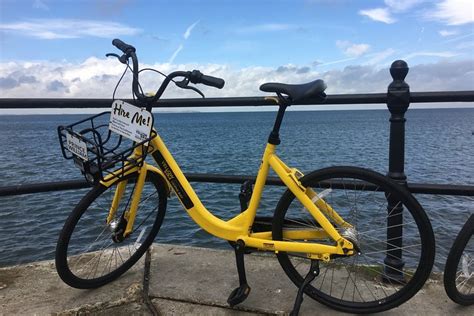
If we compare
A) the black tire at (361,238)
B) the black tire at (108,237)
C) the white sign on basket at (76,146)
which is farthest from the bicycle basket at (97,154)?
the black tire at (361,238)

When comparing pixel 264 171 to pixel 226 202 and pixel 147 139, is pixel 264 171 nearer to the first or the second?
pixel 147 139

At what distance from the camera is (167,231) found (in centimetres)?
747

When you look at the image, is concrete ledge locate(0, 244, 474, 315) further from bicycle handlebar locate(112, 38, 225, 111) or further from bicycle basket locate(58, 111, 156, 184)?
Result: bicycle handlebar locate(112, 38, 225, 111)

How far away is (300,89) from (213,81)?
1.59 ft

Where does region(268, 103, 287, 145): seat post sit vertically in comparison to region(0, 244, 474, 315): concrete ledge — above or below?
above

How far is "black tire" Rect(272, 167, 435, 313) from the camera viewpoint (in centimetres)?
221

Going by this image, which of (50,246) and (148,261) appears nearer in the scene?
(148,261)

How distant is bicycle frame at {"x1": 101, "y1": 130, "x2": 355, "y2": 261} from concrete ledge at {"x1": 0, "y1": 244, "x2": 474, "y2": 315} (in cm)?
35

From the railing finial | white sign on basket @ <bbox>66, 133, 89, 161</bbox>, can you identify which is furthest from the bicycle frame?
the railing finial

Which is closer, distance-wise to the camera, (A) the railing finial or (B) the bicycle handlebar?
(B) the bicycle handlebar

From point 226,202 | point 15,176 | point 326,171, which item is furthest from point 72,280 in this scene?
point 15,176

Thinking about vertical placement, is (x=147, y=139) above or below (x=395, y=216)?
above

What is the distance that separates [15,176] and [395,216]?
1996 cm

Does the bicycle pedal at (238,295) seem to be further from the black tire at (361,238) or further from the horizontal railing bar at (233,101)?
the horizontal railing bar at (233,101)
